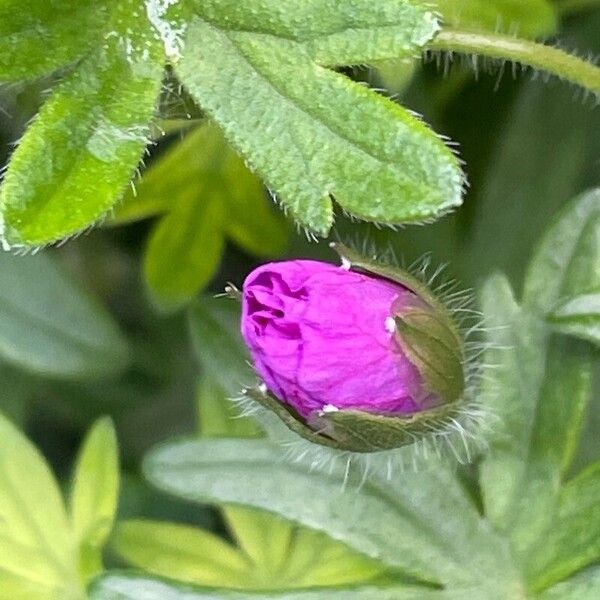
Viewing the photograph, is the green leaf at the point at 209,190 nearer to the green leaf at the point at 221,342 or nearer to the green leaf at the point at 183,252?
the green leaf at the point at 183,252

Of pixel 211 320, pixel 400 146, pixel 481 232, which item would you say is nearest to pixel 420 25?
pixel 400 146

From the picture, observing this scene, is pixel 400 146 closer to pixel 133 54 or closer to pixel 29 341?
pixel 133 54

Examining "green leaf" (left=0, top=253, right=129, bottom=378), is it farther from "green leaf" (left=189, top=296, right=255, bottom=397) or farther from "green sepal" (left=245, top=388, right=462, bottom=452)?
"green sepal" (left=245, top=388, right=462, bottom=452)

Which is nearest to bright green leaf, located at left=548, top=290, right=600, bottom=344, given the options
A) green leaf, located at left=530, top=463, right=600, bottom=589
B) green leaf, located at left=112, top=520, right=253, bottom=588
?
green leaf, located at left=530, top=463, right=600, bottom=589

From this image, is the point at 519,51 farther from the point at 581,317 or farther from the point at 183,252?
the point at 183,252

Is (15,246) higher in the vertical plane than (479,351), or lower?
higher

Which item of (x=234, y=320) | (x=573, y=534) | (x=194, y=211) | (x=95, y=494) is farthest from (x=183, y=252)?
(x=573, y=534)

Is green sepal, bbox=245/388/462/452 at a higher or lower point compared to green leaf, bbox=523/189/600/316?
lower
